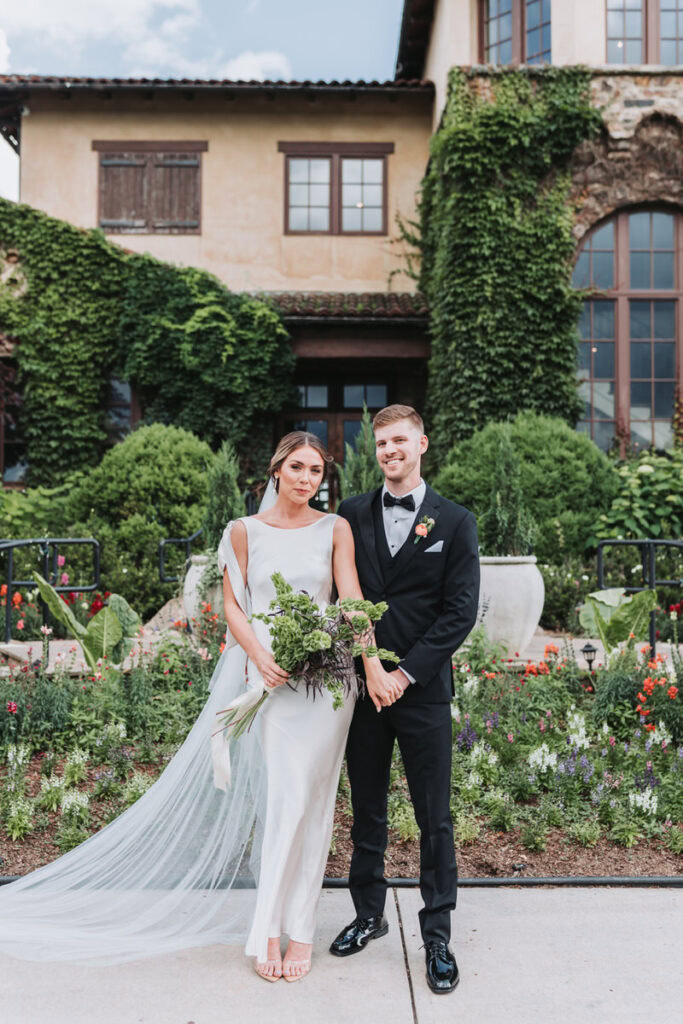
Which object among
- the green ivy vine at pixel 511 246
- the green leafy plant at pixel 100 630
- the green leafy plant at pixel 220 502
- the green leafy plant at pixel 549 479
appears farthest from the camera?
the green ivy vine at pixel 511 246

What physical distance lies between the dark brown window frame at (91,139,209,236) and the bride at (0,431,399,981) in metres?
12.2

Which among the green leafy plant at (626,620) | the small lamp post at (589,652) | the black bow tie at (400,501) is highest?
the black bow tie at (400,501)

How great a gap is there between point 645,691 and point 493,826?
159cm

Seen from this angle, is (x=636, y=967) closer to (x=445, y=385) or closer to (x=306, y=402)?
(x=445, y=385)

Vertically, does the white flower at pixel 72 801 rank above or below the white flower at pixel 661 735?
below

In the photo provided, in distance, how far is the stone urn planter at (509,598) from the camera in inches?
256

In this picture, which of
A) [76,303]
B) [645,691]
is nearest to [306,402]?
[76,303]

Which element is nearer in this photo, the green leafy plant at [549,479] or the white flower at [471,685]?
the white flower at [471,685]

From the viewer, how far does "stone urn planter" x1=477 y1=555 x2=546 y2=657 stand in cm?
649

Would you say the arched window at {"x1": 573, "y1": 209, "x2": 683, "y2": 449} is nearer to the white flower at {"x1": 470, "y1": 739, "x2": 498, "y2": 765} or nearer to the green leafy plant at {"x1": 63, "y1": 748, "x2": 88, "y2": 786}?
the white flower at {"x1": 470, "y1": 739, "x2": 498, "y2": 765}

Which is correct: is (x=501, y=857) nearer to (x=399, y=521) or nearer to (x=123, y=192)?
(x=399, y=521)

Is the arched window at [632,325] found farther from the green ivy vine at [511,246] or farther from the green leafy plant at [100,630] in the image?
the green leafy plant at [100,630]

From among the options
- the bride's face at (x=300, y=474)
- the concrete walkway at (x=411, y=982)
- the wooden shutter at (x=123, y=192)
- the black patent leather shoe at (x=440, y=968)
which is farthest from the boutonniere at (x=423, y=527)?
the wooden shutter at (x=123, y=192)

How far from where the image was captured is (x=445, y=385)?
487 inches
